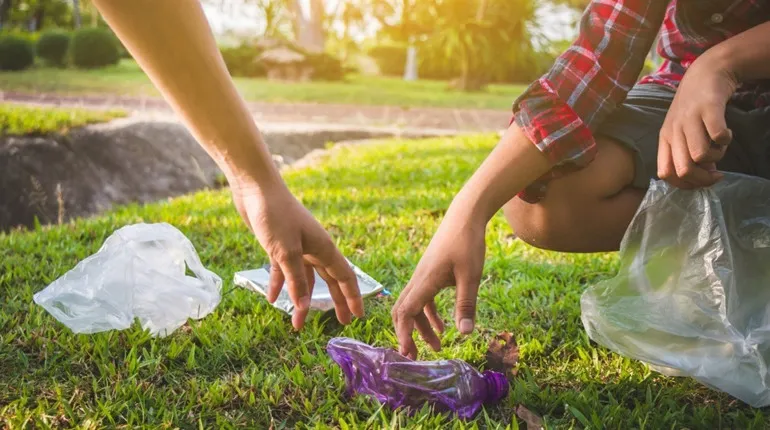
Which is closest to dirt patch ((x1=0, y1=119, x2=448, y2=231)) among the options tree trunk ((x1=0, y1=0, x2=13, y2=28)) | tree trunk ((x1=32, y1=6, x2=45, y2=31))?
tree trunk ((x1=0, y1=0, x2=13, y2=28))

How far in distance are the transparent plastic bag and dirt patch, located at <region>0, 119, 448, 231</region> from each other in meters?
2.46

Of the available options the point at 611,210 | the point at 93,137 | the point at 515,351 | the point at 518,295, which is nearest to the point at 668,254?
the point at 611,210

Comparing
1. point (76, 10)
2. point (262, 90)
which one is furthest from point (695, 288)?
point (76, 10)

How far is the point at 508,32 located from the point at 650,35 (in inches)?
528

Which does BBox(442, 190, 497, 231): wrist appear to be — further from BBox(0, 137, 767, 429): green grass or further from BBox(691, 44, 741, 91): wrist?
BBox(691, 44, 741, 91): wrist

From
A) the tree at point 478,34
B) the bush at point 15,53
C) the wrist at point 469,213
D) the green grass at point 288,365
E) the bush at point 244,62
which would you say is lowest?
the bush at point 244,62

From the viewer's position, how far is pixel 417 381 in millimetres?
1263

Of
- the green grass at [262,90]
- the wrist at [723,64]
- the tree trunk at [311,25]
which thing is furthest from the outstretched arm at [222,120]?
the tree trunk at [311,25]

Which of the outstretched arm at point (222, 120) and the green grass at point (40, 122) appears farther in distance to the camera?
the green grass at point (40, 122)

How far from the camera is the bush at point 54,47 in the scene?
1382cm

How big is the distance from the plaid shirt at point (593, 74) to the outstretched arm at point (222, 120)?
0.43 metres

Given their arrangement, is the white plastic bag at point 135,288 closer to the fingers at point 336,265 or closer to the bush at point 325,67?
the fingers at point 336,265

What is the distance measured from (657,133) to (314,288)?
851mm

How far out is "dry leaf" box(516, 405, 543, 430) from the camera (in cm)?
119
